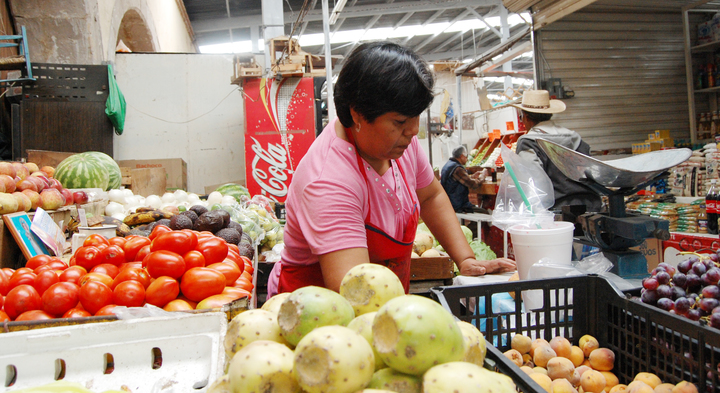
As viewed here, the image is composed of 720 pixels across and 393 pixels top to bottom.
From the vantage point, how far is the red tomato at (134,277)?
1.90 m

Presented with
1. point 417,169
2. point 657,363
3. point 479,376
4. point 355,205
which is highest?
point 417,169

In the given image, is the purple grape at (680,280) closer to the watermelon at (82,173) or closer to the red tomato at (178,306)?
the red tomato at (178,306)

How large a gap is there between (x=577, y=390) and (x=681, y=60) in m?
7.40

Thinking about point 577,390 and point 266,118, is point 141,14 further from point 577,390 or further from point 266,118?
point 577,390

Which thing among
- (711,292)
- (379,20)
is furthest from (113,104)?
(379,20)

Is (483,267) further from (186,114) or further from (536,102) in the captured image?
(186,114)

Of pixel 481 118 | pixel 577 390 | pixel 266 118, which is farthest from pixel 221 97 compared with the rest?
pixel 577 390

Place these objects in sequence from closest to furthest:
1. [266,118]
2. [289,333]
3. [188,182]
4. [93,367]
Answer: [289,333] → [93,367] → [266,118] → [188,182]

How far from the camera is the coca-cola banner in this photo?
23.8ft

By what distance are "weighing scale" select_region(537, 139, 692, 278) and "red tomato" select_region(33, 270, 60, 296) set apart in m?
2.35

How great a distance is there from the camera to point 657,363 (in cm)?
112

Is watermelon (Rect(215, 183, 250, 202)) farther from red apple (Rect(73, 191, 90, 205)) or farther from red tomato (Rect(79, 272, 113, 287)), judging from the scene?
red tomato (Rect(79, 272, 113, 287))

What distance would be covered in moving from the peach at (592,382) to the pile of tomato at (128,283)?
1299mm

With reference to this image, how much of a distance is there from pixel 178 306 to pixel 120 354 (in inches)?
30.3
